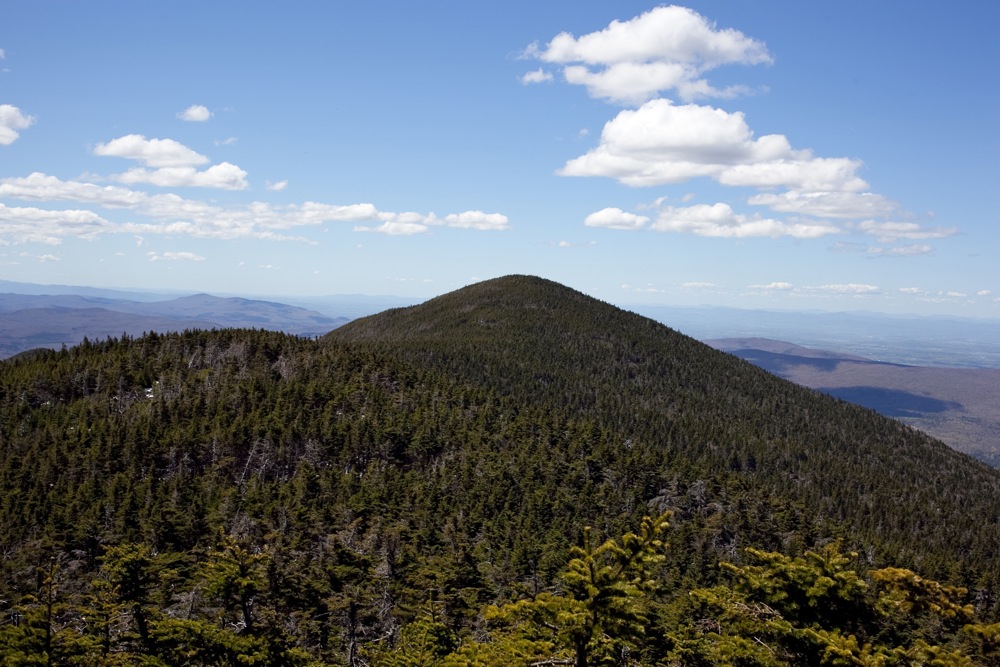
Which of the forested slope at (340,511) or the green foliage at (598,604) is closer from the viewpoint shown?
the green foliage at (598,604)

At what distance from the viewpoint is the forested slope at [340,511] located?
105ft

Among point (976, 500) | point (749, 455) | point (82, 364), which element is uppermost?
point (82, 364)

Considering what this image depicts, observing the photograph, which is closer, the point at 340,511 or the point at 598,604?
the point at 598,604

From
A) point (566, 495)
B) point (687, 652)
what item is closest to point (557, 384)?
point (566, 495)

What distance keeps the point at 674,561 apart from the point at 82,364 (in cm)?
11899

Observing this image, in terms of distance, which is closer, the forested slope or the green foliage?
the green foliage

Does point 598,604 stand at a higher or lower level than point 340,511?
higher

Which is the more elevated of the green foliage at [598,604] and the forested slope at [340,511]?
the green foliage at [598,604]

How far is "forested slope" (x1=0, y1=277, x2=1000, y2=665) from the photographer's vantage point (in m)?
32.1

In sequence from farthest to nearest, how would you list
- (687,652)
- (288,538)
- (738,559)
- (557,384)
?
(557,384) → (738,559) → (288,538) → (687,652)

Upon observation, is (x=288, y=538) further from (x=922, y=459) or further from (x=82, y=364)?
(x=922, y=459)

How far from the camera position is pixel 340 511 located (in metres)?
79.1

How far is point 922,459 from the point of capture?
19662 cm

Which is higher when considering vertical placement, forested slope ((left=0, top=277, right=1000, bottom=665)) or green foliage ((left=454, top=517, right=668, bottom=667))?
green foliage ((left=454, top=517, right=668, bottom=667))
